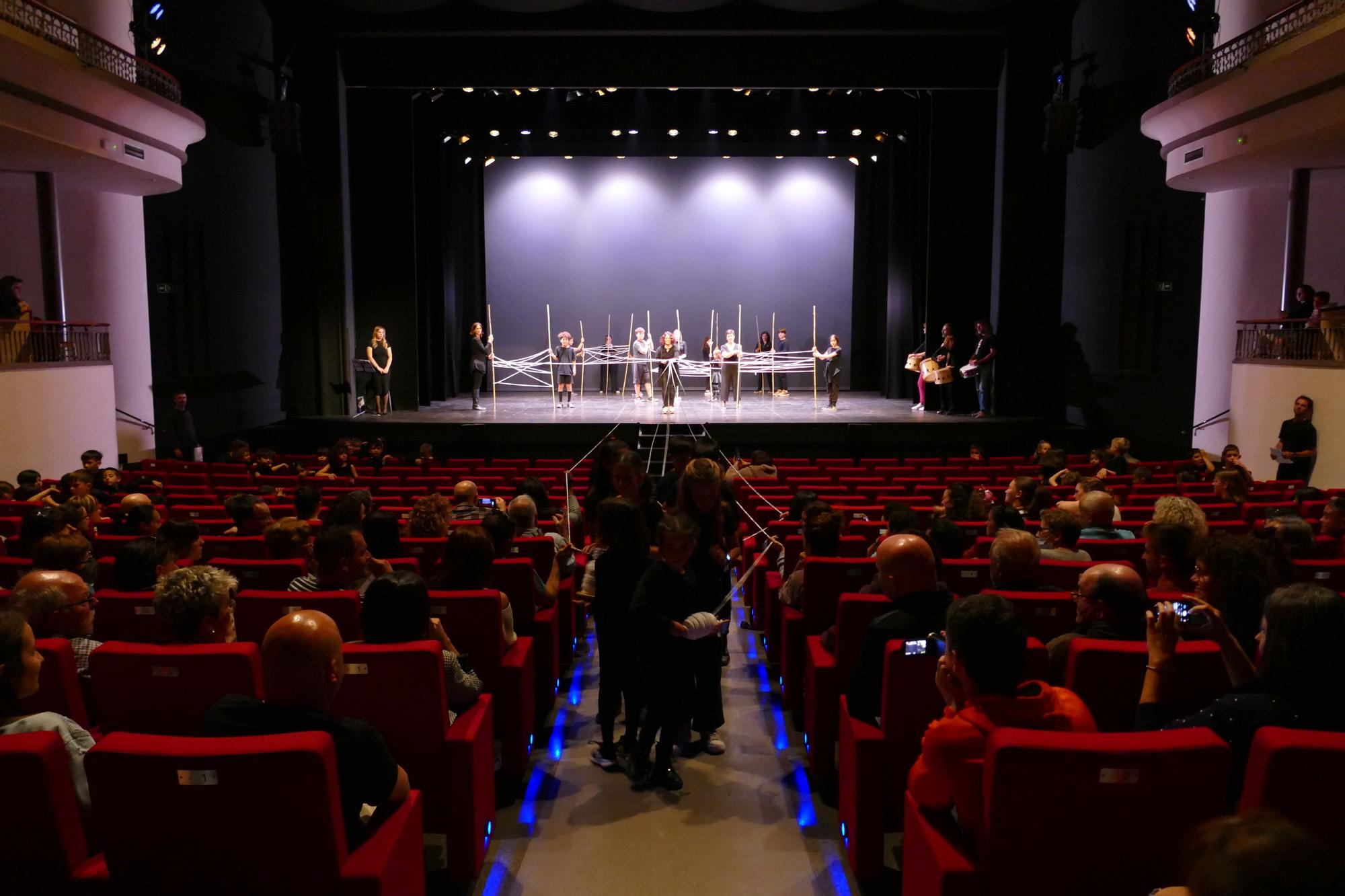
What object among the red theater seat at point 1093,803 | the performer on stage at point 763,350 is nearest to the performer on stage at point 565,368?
the performer on stage at point 763,350

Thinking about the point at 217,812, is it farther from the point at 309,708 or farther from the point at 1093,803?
the point at 1093,803

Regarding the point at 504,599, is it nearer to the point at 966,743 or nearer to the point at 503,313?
the point at 966,743

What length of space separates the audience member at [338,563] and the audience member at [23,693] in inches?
48.4

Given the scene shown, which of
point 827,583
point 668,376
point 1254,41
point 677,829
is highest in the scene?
point 1254,41

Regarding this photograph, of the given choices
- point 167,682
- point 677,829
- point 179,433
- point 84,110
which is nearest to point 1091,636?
point 677,829

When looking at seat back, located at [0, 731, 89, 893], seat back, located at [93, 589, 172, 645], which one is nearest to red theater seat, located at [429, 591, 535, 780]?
seat back, located at [93, 589, 172, 645]

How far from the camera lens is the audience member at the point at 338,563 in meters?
3.49

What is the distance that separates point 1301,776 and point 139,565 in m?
3.51

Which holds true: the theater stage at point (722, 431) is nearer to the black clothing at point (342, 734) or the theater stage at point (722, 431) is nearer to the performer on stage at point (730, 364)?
the performer on stage at point (730, 364)

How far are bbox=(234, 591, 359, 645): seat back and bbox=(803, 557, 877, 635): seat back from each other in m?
1.77

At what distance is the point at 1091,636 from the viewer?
2.79 meters

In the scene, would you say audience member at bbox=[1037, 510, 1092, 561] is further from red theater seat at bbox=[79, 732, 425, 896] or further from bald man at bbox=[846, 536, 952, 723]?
red theater seat at bbox=[79, 732, 425, 896]

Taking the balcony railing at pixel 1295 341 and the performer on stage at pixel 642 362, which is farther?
the performer on stage at pixel 642 362

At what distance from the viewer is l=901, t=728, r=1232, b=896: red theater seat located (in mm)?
1863
